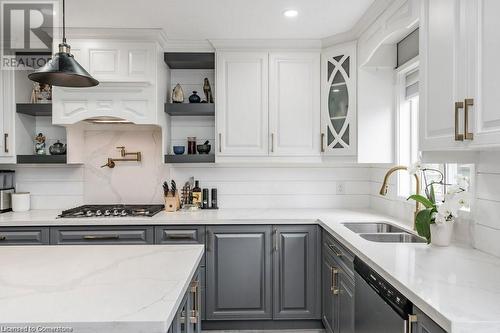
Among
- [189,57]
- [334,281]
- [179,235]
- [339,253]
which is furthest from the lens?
[189,57]

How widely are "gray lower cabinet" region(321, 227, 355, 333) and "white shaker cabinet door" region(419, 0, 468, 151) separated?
2.85 ft

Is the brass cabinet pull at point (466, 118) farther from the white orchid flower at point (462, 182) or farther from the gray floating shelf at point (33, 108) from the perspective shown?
the gray floating shelf at point (33, 108)

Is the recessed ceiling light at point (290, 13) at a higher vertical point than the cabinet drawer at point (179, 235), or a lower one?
higher

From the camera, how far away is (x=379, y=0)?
246 centimetres

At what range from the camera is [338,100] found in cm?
317

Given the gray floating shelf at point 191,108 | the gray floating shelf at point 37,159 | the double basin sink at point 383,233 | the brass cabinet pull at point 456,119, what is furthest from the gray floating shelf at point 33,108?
the brass cabinet pull at point 456,119

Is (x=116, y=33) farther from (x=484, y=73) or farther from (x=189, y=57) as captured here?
(x=484, y=73)

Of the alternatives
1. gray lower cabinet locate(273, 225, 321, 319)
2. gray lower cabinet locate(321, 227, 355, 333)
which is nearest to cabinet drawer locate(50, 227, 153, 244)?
gray lower cabinet locate(273, 225, 321, 319)

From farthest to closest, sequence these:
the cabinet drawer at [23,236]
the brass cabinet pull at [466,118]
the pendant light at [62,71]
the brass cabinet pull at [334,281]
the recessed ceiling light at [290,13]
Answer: the cabinet drawer at [23,236] → the recessed ceiling light at [290,13] → the brass cabinet pull at [334,281] → the pendant light at [62,71] → the brass cabinet pull at [466,118]

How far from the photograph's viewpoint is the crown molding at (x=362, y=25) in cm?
249

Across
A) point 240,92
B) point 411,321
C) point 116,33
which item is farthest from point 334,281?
point 116,33

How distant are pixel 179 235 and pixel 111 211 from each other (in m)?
0.70

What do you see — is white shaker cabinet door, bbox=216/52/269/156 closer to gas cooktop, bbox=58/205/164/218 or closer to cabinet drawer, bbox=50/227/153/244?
gas cooktop, bbox=58/205/164/218

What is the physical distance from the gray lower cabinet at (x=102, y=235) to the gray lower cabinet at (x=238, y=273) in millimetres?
540
